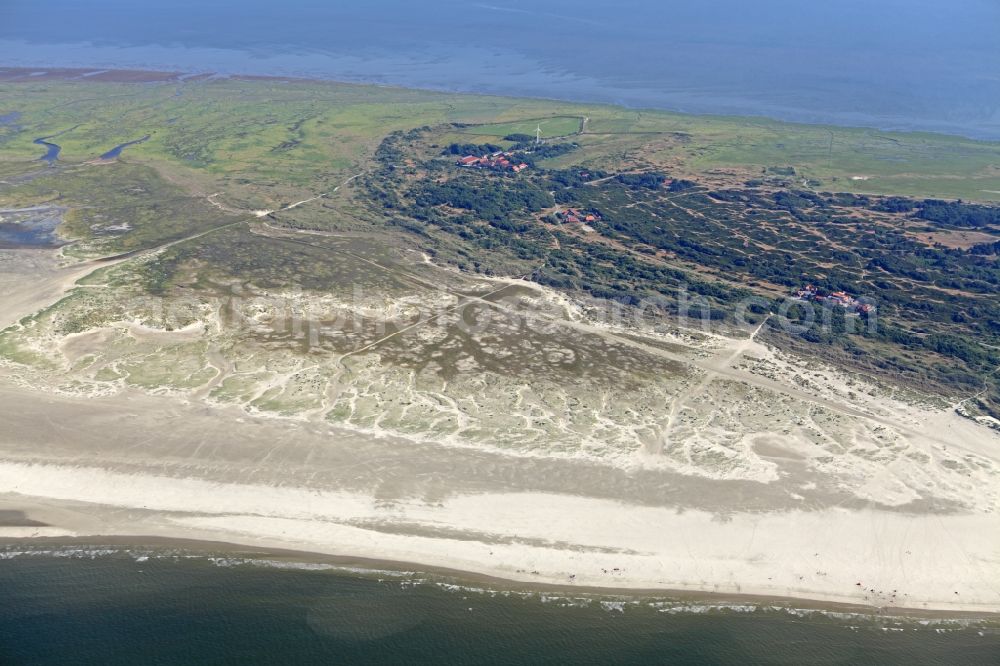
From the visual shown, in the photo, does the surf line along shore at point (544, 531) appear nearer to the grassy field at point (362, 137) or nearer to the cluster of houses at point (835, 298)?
the cluster of houses at point (835, 298)

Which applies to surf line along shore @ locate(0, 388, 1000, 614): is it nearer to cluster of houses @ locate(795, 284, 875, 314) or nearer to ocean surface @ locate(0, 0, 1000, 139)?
cluster of houses @ locate(795, 284, 875, 314)

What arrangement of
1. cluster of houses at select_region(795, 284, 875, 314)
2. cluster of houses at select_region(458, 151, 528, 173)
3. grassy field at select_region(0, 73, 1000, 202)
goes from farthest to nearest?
1. cluster of houses at select_region(458, 151, 528, 173)
2. grassy field at select_region(0, 73, 1000, 202)
3. cluster of houses at select_region(795, 284, 875, 314)

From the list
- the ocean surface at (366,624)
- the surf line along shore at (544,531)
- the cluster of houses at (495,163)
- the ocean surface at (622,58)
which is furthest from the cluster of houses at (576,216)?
the ocean surface at (622,58)

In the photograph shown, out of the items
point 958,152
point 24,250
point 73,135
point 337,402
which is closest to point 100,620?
point 337,402

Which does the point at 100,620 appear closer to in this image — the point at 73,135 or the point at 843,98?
the point at 73,135

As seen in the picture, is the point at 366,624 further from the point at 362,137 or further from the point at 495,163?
the point at 362,137

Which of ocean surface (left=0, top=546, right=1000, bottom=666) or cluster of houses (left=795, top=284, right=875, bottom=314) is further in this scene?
cluster of houses (left=795, top=284, right=875, bottom=314)

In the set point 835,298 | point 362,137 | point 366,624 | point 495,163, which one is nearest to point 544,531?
point 366,624

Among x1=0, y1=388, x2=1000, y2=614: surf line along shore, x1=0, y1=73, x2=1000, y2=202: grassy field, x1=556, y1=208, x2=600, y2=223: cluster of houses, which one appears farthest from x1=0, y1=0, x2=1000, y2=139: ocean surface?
x1=0, y1=388, x2=1000, y2=614: surf line along shore
